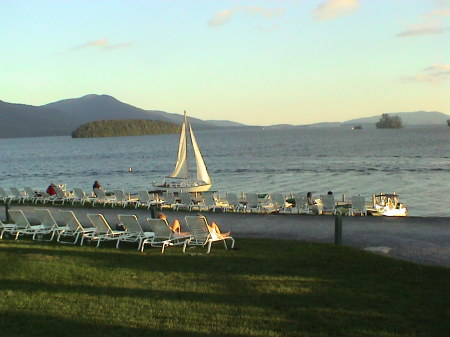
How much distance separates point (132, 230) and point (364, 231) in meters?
5.49

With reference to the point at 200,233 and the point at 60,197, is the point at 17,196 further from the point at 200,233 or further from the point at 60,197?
the point at 200,233

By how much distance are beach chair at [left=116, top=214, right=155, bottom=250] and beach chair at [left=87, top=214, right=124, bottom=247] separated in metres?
0.16

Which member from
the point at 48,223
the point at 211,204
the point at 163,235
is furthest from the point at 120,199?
the point at 163,235

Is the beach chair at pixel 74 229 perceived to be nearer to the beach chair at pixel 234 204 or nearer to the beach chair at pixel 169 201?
the beach chair at pixel 234 204

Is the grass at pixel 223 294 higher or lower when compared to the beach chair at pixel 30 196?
higher

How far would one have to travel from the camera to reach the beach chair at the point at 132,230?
43.2 feet

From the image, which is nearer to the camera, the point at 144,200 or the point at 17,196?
the point at 144,200

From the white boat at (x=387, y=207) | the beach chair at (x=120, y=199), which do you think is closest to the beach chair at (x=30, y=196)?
the beach chair at (x=120, y=199)

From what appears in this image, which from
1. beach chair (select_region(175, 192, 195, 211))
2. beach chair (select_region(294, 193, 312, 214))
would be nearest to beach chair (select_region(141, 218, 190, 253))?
beach chair (select_region(294, 193, 312, 214))

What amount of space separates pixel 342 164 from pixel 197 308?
64.7 meters

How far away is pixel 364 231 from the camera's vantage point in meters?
14.8

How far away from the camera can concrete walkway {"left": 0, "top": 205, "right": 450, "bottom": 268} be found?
12086 millimetres

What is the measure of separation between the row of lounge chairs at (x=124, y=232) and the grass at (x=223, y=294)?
0.49 metres

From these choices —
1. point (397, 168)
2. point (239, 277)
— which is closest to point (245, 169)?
point (397, 168)
